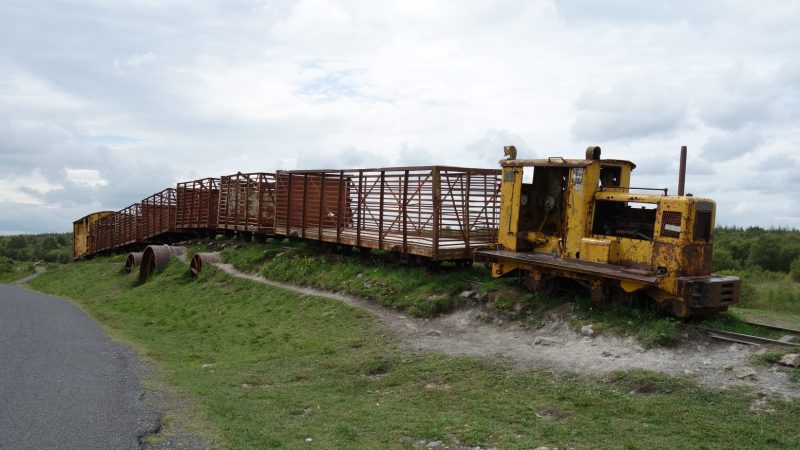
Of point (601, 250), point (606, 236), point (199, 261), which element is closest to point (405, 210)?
point (606, 236)

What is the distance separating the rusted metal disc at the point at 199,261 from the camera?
23.1m

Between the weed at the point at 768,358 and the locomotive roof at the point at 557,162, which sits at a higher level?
the locomotive roof at the point at 557,162

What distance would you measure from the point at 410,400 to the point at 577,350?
3.03 m

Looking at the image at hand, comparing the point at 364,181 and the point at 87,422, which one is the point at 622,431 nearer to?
the point at 87,422

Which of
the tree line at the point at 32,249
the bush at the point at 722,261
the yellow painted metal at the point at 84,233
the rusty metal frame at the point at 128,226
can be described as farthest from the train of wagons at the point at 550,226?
the tree line at the point at 32,249

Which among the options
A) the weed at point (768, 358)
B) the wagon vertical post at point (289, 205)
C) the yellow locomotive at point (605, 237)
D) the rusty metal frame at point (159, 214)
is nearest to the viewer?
the weed at point (768, 358)

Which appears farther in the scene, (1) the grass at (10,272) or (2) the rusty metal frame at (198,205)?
(1) the grass at (10,272)

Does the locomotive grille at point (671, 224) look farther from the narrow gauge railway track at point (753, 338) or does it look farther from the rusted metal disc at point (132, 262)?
the rusted metal disc at point (132, 262)

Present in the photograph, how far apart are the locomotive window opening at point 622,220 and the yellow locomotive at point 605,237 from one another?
0.02m

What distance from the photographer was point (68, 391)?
923 centimetres

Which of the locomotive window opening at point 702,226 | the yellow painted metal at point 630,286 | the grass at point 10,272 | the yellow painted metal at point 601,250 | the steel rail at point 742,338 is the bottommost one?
the grass at point 10,272

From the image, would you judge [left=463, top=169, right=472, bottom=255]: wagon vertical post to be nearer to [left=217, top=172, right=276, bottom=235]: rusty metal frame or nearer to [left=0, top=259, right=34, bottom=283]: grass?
[left=217, top=172, right=276, bottom=235]: rusty metal frame

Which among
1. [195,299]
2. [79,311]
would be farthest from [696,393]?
[79,311]

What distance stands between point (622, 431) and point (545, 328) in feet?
13.8
